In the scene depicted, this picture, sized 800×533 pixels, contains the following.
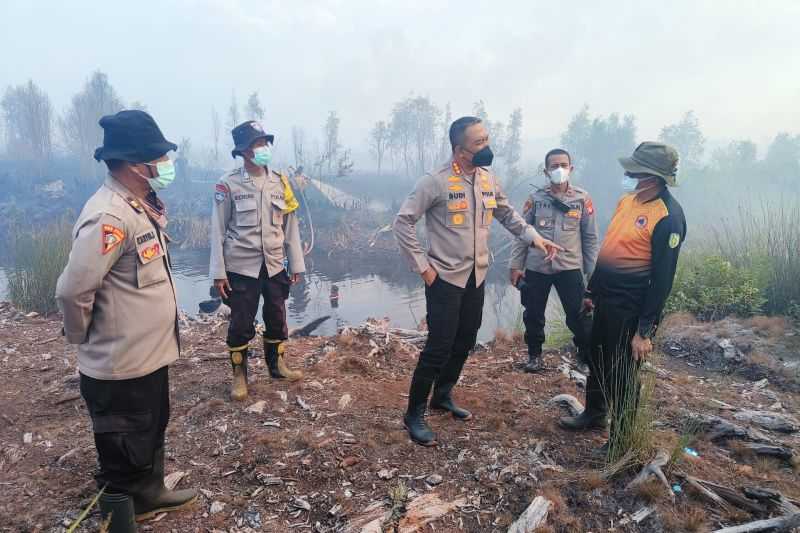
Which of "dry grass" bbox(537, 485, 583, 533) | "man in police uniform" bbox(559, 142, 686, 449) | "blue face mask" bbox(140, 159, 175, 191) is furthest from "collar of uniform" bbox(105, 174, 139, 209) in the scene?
"man in police uniform" bbox(559, 142, 686, 449)

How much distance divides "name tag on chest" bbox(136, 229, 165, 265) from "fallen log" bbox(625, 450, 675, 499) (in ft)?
8.88

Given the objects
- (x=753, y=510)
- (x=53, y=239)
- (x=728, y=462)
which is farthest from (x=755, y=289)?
(x=53, y=239)

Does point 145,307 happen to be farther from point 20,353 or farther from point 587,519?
point 20,353

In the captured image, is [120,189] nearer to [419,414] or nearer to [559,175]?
[419,414]

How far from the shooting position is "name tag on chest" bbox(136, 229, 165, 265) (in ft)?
6.55

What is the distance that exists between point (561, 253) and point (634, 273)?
163 centimetres

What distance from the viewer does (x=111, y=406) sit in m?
1.99

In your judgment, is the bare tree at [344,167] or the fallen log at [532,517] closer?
the fallen log at [532,517]

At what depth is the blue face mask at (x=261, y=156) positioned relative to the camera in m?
3.59

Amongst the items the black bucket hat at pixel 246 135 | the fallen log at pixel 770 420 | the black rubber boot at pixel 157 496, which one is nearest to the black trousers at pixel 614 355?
the fallen log at pixel 770 420

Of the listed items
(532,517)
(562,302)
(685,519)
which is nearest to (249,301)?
(532,517)

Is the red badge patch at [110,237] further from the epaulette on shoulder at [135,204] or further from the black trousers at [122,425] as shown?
the black trousers at [122,425]

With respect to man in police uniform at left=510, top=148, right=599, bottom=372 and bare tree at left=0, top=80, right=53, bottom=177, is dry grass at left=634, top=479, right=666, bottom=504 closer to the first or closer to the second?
man in police uniform at left=510, top=148, right=599, bottom=372

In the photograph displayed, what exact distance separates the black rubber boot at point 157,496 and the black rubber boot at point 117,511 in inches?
4.3
